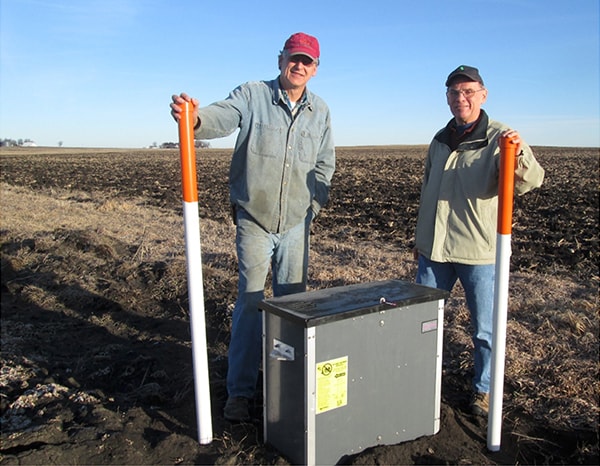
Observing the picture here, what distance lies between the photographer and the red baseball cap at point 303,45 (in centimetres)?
321

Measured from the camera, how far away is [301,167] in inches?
139

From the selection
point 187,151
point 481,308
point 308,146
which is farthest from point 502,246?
point 187,151

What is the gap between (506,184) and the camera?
2793 millimetres

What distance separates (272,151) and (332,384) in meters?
1.49

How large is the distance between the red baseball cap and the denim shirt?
29 centimetres

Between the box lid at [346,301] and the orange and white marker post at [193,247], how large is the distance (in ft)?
1.13

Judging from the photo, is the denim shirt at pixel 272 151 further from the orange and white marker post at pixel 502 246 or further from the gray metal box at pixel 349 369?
the orange and white marker post at pixel 502 246

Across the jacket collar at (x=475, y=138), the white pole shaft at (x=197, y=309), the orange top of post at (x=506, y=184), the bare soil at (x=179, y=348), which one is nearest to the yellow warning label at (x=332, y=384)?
the bare soil at (x=179, y=348)

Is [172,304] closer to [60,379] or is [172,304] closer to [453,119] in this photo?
[60,379]

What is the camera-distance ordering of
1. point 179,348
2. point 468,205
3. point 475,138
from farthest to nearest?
point 179,348, point 468,205, point 475,138

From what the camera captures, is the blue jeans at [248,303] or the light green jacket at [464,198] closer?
the light green jacket at [464,198]

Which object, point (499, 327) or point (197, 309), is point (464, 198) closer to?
point (499, 327)

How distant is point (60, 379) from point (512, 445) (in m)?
3.25

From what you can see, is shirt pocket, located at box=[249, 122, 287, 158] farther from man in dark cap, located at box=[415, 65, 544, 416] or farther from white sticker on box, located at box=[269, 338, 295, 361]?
white sticker on box, located at box=[269, 338, 295, 361]
